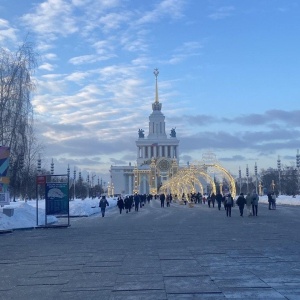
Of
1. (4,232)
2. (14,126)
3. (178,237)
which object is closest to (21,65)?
(14,126)

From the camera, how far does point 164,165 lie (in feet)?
418

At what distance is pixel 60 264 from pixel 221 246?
4.89 m

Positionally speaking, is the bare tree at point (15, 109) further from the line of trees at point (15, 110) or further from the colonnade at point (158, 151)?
the colonnade at point (158, 151)

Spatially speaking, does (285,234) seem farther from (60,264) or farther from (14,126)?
(14,126)

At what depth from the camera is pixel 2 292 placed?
848 cm

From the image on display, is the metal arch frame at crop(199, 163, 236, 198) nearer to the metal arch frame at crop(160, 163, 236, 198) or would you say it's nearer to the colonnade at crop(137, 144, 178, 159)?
the metal arch frame at crop(160, 163, 236, 198)

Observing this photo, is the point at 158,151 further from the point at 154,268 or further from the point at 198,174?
the point at 154,268

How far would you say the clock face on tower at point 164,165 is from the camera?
415 ft

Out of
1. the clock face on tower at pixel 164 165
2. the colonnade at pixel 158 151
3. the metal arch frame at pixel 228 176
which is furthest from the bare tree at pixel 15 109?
the colonnade at pixel 158 151

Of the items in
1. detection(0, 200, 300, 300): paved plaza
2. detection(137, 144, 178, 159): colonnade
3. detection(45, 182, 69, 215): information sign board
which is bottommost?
detection(0, 200, 300, 300): paved plaza

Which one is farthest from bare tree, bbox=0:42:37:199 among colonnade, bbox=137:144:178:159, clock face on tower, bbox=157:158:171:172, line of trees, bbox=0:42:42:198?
colonnade, bbox=137:144:178:159

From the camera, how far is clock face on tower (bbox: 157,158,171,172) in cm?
12645

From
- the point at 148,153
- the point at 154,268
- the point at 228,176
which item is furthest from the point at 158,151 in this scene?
the point at 154,268

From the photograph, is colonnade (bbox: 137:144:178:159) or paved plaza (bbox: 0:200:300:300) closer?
paved plaza (bbox: 0:200:300:300)
